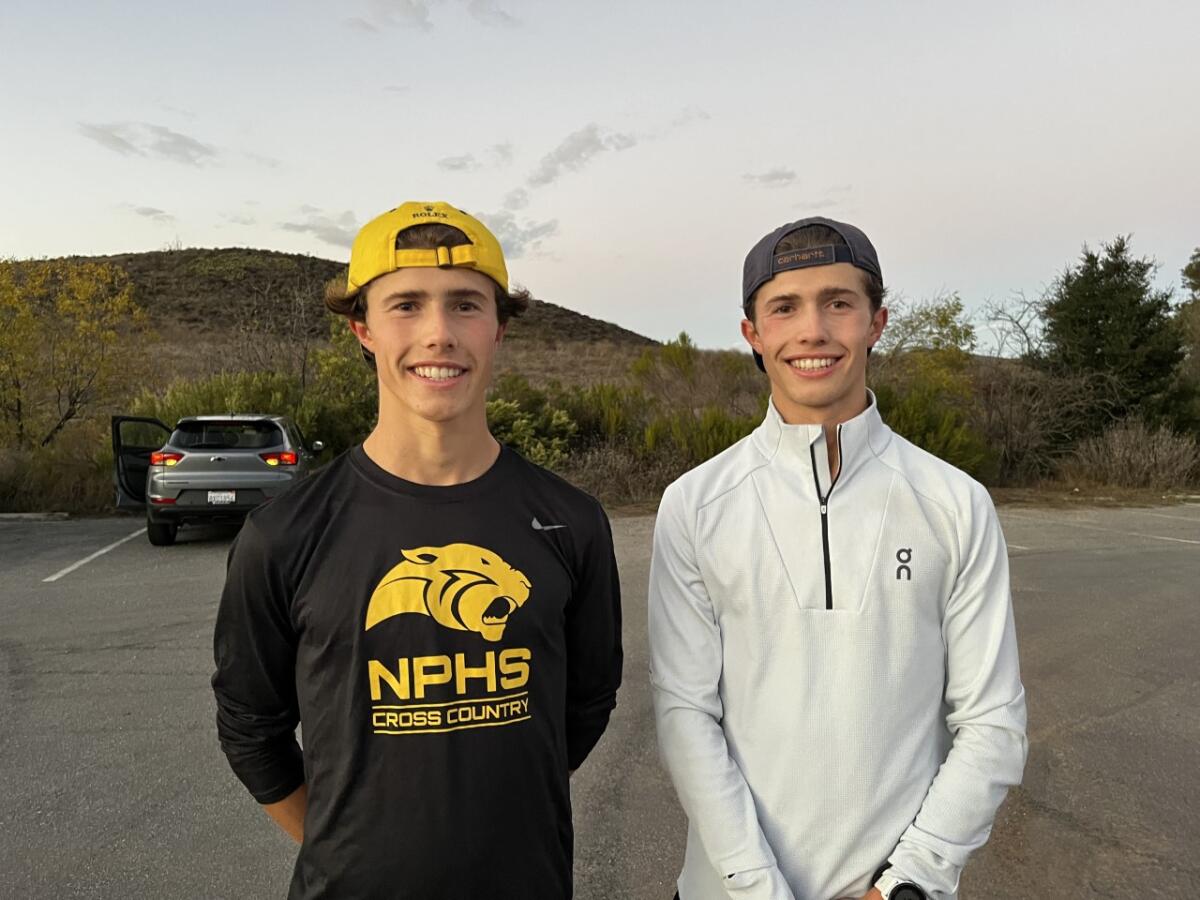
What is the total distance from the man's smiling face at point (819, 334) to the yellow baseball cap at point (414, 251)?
0.64 meters

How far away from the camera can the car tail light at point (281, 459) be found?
992 cm

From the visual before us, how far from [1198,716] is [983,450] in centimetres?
1277

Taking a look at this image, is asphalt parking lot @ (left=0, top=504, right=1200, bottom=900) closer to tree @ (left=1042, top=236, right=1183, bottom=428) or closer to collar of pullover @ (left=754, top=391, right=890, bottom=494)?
collar of pullover @ (left=754, top=391, right=890, bottom=494)

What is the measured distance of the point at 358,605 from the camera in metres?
1.57

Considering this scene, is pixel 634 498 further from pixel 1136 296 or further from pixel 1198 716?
pixel 1136 296

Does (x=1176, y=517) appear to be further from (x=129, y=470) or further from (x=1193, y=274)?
(x=1193, y=274)

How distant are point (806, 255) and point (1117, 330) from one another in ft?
73.7

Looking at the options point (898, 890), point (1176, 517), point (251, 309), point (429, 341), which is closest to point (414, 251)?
point (429, 341)

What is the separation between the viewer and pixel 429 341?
1.65 metres

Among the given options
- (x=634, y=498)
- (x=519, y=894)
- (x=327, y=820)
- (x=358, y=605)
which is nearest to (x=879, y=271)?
(x=358, y=605)

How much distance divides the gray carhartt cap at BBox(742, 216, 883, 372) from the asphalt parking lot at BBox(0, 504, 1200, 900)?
222cm

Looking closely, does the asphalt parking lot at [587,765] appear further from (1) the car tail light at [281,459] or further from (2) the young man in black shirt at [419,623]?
(1) the car tail light at [281,459]

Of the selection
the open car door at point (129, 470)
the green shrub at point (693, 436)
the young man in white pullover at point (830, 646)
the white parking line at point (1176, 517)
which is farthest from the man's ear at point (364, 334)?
the white parking line at point (1176, 517)

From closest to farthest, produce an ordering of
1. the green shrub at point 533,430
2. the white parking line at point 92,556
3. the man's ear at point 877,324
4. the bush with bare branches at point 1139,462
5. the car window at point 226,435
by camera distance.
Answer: the man's ear at point 877,324 → the white parking line at point 92,556 → the car window at point 226,435 → the green shrub at point 533,430 → the bush with bare branches at point 1139,462
